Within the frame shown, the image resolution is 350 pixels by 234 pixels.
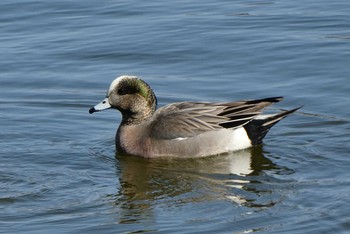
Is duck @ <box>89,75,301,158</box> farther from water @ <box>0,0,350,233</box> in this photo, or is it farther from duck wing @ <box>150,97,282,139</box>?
water @ <box>0,0,350,233</box>

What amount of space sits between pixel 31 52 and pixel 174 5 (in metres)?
3.20

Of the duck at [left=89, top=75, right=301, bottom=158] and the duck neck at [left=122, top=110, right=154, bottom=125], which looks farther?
the duck neck at [left=122, top=110, right=154, bottom=125]

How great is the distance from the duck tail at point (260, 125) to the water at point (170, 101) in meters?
0.20

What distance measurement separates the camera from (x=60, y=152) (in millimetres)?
10961

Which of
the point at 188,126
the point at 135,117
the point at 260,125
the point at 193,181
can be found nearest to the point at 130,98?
the point at 135,117

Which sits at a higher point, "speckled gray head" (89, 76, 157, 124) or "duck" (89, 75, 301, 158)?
"speckled gray head" (89, 76, 157, 124)

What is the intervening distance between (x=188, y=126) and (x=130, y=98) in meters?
0.77

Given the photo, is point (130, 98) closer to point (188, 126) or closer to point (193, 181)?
point (188, 126)

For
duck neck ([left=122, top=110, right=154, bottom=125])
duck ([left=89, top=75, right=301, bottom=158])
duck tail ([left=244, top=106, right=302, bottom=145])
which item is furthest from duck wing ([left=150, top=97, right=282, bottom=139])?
duck neck ([left=122, top=110, right=154, bottom=125])

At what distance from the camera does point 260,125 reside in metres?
11.1

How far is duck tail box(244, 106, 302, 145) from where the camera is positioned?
11.1 meters

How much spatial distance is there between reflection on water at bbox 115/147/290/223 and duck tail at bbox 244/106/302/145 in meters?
0.15

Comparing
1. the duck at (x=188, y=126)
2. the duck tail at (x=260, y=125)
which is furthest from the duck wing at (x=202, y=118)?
the duck tail at (x=260, y=125)

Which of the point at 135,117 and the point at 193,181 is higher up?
the point at 135,117
